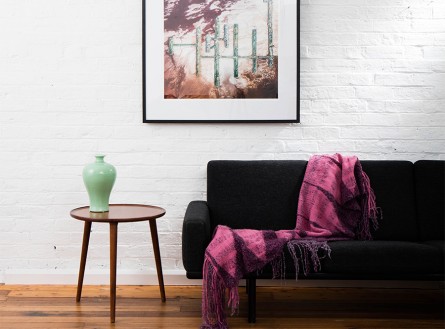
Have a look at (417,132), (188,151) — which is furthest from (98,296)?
(417,132)

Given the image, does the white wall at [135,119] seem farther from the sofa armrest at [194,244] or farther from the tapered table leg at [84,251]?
the sofa armrest at [194,244]

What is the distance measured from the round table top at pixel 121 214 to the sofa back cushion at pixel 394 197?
A: 118 cm

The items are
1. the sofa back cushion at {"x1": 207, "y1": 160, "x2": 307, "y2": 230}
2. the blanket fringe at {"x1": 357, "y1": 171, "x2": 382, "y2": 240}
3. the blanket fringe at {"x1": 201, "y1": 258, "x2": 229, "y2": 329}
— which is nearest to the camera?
the blanket fringe at {"x1": 201, "y1": 258, "x2": 229, "y2": 329}

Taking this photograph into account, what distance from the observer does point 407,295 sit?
3328mm

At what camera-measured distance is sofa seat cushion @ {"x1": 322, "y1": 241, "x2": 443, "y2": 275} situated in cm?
273

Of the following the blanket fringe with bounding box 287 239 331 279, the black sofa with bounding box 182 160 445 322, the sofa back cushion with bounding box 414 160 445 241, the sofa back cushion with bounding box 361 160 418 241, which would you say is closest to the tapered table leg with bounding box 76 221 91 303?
the black sofa with bounding box 182 160 445 322

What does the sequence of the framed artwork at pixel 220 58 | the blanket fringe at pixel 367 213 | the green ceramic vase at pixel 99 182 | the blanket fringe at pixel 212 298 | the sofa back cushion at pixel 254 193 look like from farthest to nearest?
the framed artwork at pixel 220 58
the sofa back cushion at pixel 254 193
the blanket fringe at pixel 367 213
the green ceramic vase at pixel 99 182
the blanket fringe at pixel 212 298

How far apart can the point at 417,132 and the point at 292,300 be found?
1244mm

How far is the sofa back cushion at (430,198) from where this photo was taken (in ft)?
10.4

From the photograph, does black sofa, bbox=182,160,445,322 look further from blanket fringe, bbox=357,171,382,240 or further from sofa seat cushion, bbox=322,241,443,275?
sofa seat cushion, bbox=322,241,443,275

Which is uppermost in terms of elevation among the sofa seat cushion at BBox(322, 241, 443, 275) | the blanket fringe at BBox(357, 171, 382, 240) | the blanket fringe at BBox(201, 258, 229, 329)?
the blanket fringe at BBox(357, 171, 382, 240)

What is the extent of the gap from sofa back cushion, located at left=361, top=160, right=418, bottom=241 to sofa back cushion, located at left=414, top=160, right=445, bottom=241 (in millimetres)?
38

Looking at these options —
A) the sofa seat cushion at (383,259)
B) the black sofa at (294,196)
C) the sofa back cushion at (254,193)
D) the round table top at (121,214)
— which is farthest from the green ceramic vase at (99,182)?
the sofa seat cushion at (383,259)

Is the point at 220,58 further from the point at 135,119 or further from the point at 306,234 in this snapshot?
the point at 306,234
